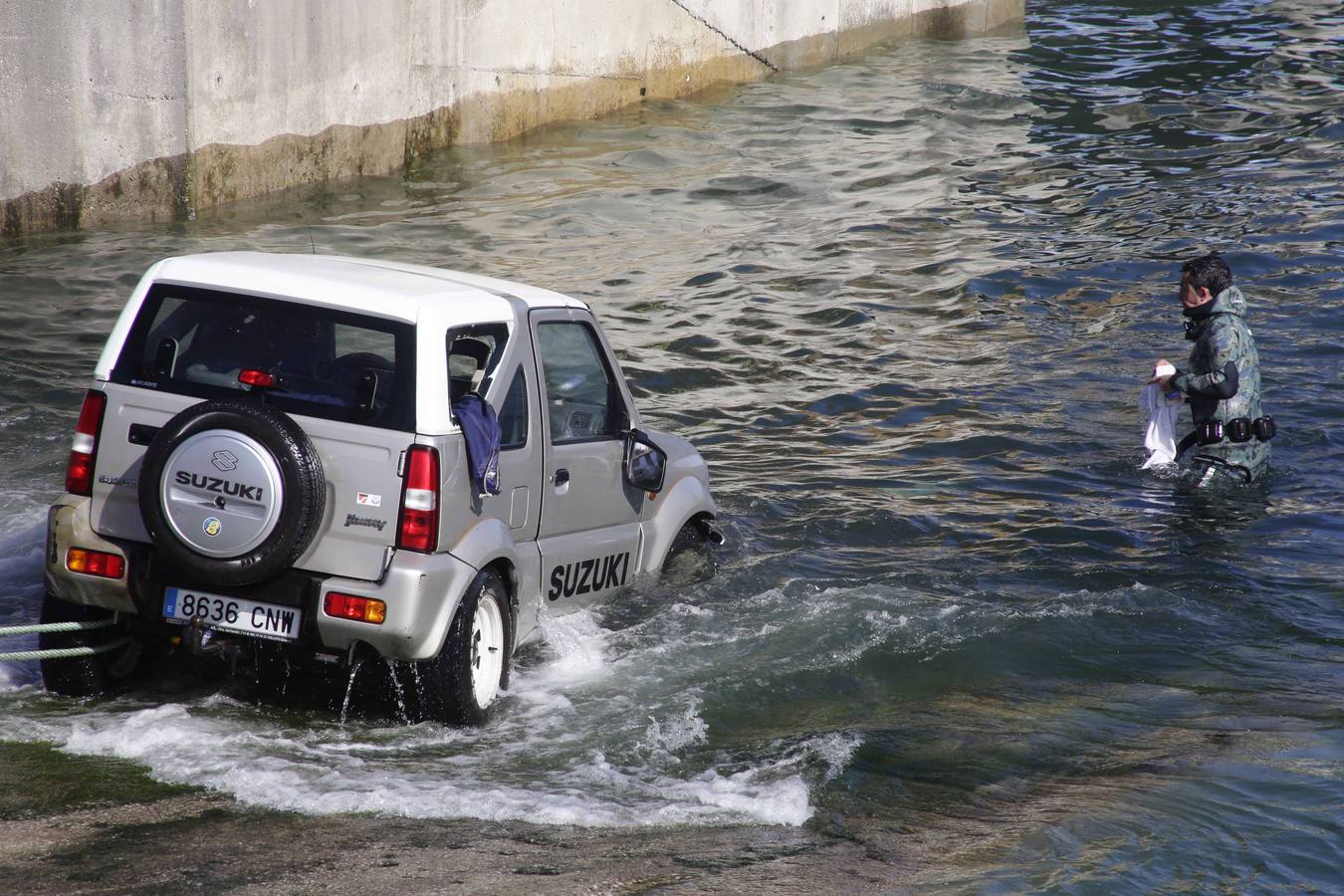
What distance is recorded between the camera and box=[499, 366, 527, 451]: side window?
259 inches

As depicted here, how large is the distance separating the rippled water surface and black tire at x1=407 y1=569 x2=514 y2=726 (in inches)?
4.1

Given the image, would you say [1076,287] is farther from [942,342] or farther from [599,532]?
[599,532]

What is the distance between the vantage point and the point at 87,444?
6.05 meters

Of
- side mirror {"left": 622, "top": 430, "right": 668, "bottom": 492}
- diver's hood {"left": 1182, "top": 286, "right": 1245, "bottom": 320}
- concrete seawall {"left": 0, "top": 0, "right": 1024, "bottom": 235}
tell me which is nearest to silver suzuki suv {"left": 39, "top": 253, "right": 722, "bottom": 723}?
side mirror {"left": 622, "top": 430, "right": 668, "bottom": 492}

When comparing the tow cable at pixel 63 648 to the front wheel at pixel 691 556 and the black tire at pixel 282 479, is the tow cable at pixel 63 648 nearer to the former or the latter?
the black tire at pixel 282 479

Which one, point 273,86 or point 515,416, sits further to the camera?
point 273,86

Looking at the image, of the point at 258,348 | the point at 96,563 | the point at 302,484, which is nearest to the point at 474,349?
the point at 258,348

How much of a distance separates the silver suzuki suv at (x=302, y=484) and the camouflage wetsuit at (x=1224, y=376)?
214 inches

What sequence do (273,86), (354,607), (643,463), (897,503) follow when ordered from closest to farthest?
(354,607), (643,463), (897,503), (273,86)

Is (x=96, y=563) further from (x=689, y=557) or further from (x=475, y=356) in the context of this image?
(x=689, y=557)

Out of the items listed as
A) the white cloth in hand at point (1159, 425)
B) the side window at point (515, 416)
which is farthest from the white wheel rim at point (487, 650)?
the white cloth in hand at point (1159, 425)

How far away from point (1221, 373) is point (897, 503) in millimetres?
2288

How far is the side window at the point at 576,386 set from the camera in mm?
7059

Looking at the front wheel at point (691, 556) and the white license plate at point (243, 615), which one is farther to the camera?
the front wheel at point (691, 556)
